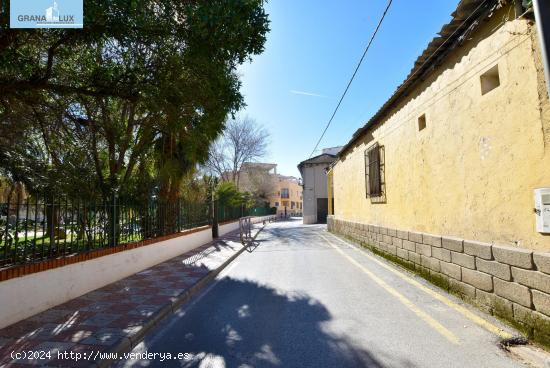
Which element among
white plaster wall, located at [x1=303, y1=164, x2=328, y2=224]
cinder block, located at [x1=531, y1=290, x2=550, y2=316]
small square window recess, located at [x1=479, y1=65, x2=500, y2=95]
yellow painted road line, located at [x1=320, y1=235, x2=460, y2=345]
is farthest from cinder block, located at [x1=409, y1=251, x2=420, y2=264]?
white plaster wall, located at [x1=303, y1=164, x2=328, y2=224]

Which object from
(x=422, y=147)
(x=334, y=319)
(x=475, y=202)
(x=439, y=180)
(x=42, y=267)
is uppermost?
(x=422, y=147)

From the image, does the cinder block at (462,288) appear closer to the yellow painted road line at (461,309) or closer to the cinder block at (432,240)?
the yellow painted road line at (461,309)

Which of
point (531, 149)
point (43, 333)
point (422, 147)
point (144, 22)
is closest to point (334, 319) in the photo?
point (531, 149)

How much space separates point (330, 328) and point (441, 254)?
2868 millimetres

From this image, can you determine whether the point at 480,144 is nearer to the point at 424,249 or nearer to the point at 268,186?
the point at 424,249

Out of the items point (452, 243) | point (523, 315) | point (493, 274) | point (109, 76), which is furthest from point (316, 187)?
point (523, 315)

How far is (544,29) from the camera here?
90.0 inches

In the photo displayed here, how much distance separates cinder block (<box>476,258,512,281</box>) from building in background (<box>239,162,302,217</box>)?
32243 millimetres

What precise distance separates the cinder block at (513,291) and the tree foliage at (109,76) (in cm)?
500

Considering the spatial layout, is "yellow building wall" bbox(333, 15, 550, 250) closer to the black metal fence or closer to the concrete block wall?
the concrete block wall

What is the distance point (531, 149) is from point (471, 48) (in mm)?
2054

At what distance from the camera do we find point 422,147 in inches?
261

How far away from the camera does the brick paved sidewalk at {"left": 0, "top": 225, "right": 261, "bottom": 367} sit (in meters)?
3.35

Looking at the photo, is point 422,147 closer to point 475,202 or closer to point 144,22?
point 475,202
